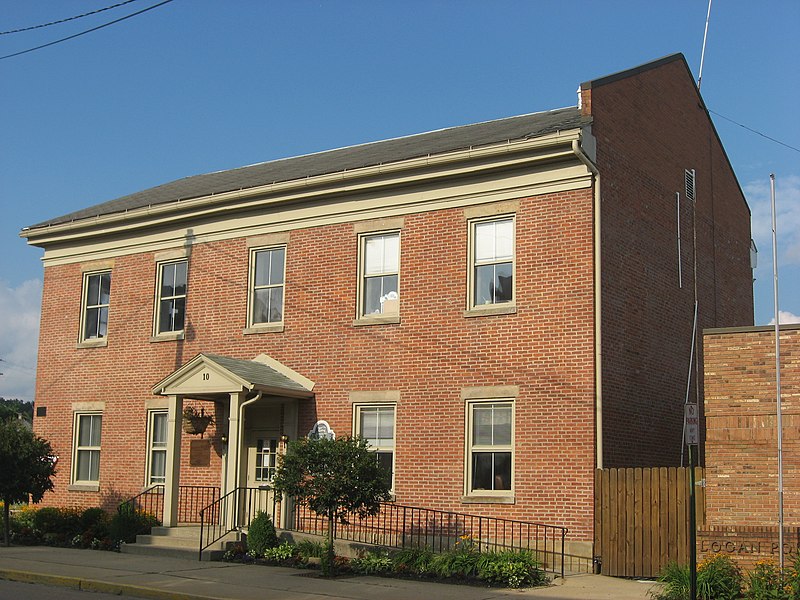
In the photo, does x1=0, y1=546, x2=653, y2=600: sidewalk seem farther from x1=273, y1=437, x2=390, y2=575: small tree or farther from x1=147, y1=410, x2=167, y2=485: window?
x1=147, y1=410, x2=167, y2=485: window

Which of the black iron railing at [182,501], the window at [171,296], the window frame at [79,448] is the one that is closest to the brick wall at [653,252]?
the black iron railing at [182,501]

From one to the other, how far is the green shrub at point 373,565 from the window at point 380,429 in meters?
2.38

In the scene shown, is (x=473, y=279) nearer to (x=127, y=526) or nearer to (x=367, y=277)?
(x=367, y=277)

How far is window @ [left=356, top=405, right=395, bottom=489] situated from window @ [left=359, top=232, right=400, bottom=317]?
1.98 metres

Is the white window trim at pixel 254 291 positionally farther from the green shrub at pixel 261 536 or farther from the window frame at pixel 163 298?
the green shrub at pixel 261 536

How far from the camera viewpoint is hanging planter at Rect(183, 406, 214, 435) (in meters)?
21.4

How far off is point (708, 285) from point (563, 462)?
7.60m

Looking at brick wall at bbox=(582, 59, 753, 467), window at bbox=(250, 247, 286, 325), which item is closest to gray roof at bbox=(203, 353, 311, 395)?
window at bbox=(250, 247, 286, 325)

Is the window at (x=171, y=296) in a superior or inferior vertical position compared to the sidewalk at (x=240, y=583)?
superior

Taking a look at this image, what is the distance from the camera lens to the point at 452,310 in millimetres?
19000

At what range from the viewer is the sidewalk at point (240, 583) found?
14.1 metres

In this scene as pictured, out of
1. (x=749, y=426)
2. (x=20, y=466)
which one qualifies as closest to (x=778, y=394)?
(x=749, y=426)

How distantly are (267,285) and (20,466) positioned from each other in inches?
262

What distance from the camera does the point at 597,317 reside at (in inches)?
688
